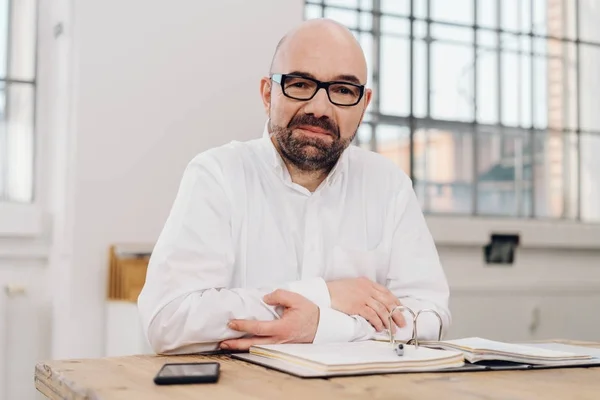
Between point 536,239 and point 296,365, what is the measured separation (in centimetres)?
286

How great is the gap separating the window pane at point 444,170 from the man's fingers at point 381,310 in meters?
2.12

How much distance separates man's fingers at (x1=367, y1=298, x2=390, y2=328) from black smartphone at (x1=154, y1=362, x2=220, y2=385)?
24.2 inches

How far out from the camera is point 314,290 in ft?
5.94

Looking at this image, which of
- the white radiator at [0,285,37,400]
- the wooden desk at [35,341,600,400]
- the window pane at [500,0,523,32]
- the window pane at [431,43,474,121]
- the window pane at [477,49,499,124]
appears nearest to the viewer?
the wooden desk at [35,341,600,400]

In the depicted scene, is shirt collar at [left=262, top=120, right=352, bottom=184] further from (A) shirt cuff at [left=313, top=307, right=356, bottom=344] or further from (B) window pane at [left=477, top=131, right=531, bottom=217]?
(B) window pane at [left=477, top=131, right=531, bottom=217]

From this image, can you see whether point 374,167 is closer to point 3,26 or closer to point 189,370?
point 189,370

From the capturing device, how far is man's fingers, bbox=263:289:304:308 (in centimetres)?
169

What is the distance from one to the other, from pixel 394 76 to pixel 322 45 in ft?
6.16

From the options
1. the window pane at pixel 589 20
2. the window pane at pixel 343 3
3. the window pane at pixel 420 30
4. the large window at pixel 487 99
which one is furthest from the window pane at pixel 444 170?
the window pane at pixel 589 20

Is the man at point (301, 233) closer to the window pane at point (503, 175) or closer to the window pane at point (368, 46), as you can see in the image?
the window pane at point (368, 46)

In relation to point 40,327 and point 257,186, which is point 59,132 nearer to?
point 40,327

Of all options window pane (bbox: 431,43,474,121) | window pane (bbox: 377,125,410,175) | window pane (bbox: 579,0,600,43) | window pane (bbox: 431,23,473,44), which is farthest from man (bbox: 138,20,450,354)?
window pane (bbox: 579,0,600,43)

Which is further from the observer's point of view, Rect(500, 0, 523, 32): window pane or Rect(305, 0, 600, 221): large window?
Rect(500, 0, 523, 32): window pane

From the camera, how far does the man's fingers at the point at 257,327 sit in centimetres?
162
